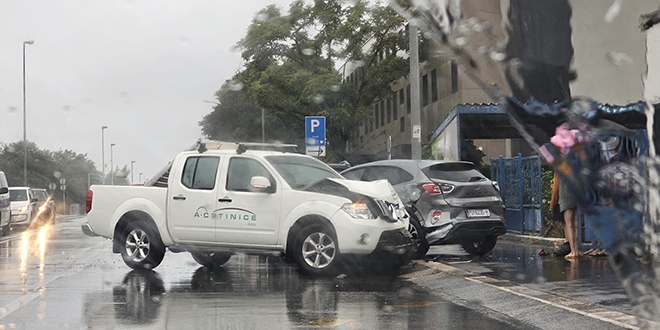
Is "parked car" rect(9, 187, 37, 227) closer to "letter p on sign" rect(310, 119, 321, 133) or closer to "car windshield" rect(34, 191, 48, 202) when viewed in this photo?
"car windshield" rect(34, 191, 48, 202)

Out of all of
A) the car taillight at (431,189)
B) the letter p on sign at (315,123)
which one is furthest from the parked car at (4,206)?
the car taillight at (431,189)

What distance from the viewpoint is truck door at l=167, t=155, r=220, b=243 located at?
11.5 meters

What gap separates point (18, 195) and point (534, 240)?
70.1 ft


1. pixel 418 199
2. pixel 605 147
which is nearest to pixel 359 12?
pixel 418 199

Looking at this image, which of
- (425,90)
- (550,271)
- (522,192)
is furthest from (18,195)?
(550,271)

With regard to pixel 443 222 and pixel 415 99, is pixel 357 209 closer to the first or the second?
pixel 443 222

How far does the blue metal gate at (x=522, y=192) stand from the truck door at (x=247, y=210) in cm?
683

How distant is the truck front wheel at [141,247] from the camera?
466 inches

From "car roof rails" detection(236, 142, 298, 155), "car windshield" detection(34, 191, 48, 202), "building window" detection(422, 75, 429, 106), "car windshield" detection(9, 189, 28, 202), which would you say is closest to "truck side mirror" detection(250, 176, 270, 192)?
"car roof rails" detection(236, 142, 298, 155)

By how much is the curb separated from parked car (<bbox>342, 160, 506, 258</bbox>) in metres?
2.09

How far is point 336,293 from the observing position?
29.9ft

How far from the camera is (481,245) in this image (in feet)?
45.0

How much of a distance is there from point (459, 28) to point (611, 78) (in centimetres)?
68

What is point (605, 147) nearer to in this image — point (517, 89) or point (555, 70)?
point (517, 89)
